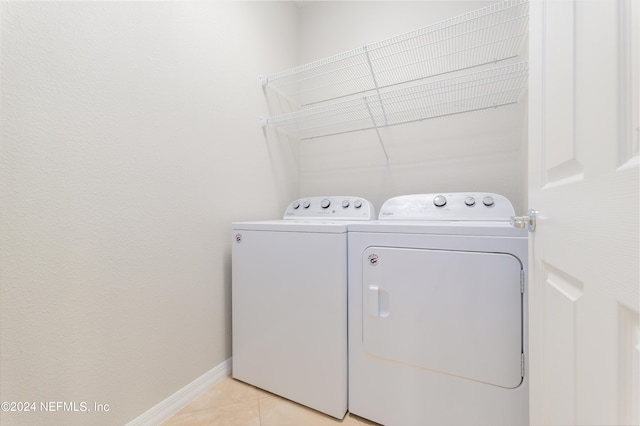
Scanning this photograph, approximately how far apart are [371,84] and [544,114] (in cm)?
147

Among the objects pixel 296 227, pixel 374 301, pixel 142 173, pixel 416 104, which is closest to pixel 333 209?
pixel 296 227

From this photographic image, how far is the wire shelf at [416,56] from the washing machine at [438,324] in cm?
103

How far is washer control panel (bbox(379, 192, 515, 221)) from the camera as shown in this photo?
1334 mm

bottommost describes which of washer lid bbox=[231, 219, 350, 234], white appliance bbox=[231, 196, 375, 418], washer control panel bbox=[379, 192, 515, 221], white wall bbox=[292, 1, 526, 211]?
white appliance bbox=[231, 196, 375, 418]

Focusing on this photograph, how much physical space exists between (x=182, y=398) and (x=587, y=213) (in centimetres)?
163

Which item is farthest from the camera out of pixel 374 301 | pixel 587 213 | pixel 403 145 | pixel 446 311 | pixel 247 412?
pixel 403 145

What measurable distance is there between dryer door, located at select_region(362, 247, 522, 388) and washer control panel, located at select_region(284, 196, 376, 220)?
55cm

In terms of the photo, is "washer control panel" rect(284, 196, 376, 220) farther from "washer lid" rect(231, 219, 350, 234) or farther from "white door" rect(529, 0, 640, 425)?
"white door" rect(529, 0, 640, 425)

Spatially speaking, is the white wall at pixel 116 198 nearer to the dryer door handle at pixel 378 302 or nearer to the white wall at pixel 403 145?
the white wall at pixel 403 145

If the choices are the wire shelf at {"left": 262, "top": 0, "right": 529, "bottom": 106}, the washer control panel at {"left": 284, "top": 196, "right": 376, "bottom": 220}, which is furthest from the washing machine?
the wire shelf at {"left": 262, "top": 0, "right": 529, "bottom": 106}

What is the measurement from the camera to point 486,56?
159 centimetres

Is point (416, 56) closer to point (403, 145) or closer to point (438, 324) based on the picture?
point (403, 145)

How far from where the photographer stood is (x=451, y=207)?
1432 millimetres

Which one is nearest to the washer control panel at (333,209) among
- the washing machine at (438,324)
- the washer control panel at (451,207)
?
the washer control panel at (451,207)
